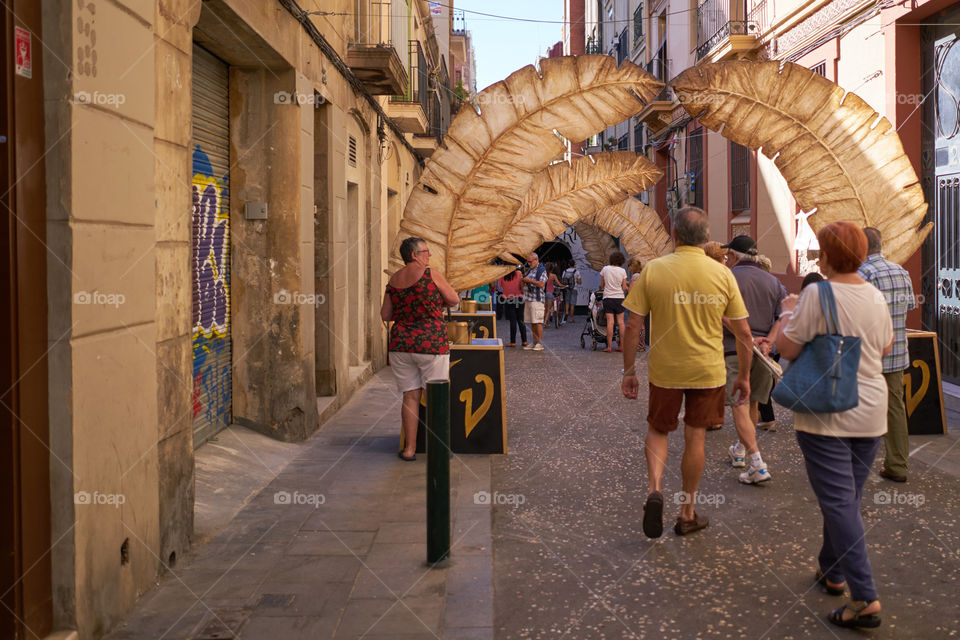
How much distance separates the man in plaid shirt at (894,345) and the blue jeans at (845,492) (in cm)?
239

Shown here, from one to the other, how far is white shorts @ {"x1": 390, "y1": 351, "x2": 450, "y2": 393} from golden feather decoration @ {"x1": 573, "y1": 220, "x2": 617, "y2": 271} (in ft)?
69.7

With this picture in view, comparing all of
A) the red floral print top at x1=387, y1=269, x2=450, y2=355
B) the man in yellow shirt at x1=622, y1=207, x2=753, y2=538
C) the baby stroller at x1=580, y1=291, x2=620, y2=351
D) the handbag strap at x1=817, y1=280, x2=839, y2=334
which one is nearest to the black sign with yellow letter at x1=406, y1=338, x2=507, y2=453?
the red floral print top at x1=387, y1=269, x2=450, y2=355

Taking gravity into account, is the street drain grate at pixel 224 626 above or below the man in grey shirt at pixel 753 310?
below

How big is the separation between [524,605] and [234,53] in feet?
16.8

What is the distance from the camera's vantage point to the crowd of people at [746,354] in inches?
171

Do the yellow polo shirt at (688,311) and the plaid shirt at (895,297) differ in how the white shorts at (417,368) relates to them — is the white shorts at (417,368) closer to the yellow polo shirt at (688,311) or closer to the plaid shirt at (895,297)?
the yellow polo shirt at (688,311)

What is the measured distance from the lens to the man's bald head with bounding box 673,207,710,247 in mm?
5605

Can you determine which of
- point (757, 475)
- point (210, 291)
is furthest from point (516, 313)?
point (757, 475)

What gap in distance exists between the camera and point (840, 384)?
429cm

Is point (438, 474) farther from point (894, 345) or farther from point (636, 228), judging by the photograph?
point (636, 228)

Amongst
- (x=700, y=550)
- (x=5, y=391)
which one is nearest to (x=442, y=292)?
(x=700, y=550)

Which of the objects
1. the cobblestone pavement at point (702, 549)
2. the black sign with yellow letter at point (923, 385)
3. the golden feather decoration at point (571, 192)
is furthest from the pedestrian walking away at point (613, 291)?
the black sign with yellow letter at point (923, 385)

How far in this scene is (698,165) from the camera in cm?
2400

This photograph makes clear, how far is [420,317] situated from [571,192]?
2.85 meters
